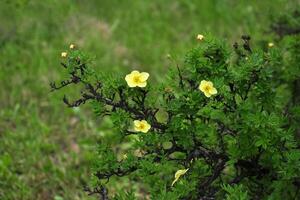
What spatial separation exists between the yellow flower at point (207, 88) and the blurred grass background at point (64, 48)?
1.41 metres

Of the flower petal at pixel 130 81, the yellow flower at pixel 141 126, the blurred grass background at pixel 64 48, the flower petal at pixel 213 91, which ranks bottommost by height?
the yellow flower at pixel 141 126

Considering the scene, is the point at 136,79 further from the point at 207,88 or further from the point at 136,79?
the point at 207,88

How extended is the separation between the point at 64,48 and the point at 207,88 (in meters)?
2.73

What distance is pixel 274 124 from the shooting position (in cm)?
214

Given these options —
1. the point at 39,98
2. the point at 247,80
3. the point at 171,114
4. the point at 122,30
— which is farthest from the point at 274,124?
the point at 122,30

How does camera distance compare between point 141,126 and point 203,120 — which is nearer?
point 141,126

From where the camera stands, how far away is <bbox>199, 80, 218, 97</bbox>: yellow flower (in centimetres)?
211

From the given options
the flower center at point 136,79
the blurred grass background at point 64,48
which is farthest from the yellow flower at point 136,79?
the blurred grass background at point 64,48

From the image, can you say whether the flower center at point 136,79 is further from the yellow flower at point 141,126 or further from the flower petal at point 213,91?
the flower petal at point 213,91

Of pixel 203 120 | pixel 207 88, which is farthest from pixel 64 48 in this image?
pixel 207 88

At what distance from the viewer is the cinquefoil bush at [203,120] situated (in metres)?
2.18

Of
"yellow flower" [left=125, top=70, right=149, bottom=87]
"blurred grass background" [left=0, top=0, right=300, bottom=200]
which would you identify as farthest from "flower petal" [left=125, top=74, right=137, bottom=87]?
"blurred grass background" [left=0, top=0, right=300, bottom=200]

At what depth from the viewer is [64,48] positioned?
4.65 m

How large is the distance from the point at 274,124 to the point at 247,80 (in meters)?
0.23
